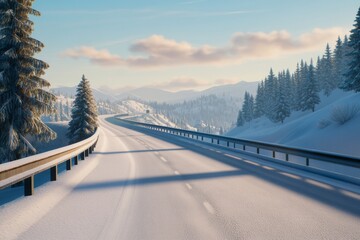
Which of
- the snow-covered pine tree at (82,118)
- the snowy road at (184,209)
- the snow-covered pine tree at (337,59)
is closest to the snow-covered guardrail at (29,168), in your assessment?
the snowy road at (184,209)

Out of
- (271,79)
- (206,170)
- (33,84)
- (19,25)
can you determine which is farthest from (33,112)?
(271,79)

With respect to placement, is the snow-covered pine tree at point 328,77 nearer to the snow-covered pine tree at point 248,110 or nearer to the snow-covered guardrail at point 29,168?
the snow-covered pine tree at point 248,110

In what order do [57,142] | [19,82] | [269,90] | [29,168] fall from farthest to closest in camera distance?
1. [269,90]
2. [57,142]
3. [19,82]
4. [29,168]

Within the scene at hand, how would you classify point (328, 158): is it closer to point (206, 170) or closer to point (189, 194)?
point (206, 170)

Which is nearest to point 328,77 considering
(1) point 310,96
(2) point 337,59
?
(2) point 337,59

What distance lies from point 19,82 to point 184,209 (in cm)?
1708

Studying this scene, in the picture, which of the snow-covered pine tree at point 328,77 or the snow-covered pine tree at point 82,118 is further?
the snow-covered pine tree at point 328,77

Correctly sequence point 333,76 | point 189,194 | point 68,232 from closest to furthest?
1. point 68,232
2. point 189,194
3. point 333,76

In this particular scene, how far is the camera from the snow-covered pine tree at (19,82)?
1955 centimetres

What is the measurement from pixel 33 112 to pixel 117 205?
1601 centimetres

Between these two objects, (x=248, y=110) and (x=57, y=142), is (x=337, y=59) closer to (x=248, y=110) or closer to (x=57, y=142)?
(x=248, y=110)

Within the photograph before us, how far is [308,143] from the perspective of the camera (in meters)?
32.5

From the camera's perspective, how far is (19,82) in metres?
20.0

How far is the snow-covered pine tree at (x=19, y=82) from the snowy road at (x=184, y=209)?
10549mm
